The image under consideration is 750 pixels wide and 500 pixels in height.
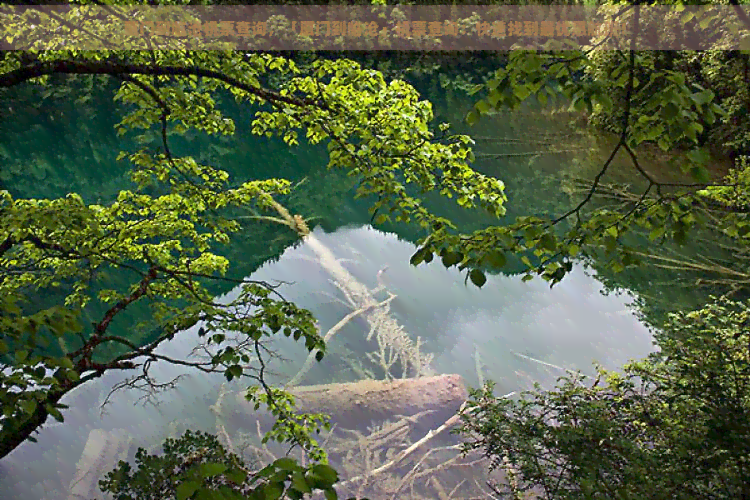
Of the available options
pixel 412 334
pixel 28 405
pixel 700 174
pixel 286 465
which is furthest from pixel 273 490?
pixel 412 334

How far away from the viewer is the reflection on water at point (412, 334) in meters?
4.62

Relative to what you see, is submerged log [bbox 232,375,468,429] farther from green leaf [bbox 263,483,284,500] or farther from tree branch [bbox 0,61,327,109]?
green leaf [bbox 263,483,284,500]

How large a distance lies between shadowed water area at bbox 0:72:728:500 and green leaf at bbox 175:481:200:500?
400 centimetres

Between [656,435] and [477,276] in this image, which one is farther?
[656,435]

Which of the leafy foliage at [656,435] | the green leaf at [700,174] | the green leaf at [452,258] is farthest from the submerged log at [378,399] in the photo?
the green leaf at [700,174]

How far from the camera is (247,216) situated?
9.20m

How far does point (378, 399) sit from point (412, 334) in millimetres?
1304

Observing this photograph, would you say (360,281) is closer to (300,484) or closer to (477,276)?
(477,276)

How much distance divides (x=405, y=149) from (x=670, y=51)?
12.3 m

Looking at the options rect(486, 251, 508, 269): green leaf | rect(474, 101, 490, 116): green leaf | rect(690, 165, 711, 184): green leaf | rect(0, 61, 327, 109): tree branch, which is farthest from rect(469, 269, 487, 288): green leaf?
rect(0, 61, 327, 109): tree branch

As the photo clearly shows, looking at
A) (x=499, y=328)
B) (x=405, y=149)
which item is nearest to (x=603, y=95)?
(x=405, y=149)

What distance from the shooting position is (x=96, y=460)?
171 inches

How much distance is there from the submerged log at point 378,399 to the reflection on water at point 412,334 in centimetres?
23

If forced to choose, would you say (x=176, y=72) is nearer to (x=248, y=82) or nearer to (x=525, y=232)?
(x=248, y=82)
